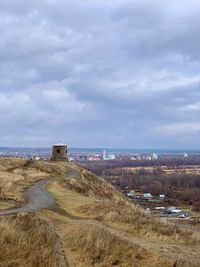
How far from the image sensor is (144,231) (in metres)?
15.8

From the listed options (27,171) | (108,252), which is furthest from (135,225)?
(27,171)

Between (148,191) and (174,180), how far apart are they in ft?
54.2

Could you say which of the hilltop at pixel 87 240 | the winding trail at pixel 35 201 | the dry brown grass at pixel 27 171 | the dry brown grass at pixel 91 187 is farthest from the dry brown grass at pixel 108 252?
the dry brown grass at pixel 27 171

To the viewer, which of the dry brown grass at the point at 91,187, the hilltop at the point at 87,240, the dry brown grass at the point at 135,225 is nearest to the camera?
the hilltop at the point at 87,240

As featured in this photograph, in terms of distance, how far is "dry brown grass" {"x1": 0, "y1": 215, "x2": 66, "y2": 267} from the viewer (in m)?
8.89

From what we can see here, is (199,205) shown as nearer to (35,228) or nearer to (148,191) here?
(148,191)

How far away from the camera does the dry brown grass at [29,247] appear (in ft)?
29.2

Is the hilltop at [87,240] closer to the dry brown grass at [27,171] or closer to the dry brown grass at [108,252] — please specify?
the dry brown grass at [108,252]

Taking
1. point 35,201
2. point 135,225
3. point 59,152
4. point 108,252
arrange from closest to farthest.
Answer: point 108,252 < point 135,225 < point 35,201 < point 59,152

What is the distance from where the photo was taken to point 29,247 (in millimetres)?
9648

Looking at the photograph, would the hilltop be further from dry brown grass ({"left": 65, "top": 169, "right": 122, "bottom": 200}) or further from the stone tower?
the stone tower

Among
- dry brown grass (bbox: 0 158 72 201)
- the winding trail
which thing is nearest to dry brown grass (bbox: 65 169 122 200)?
dry brown grass (bbox: 0 158 72 201)

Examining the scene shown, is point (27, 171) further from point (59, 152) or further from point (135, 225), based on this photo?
point (135, 225)

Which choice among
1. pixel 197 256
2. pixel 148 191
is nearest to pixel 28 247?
pixel 197 256
